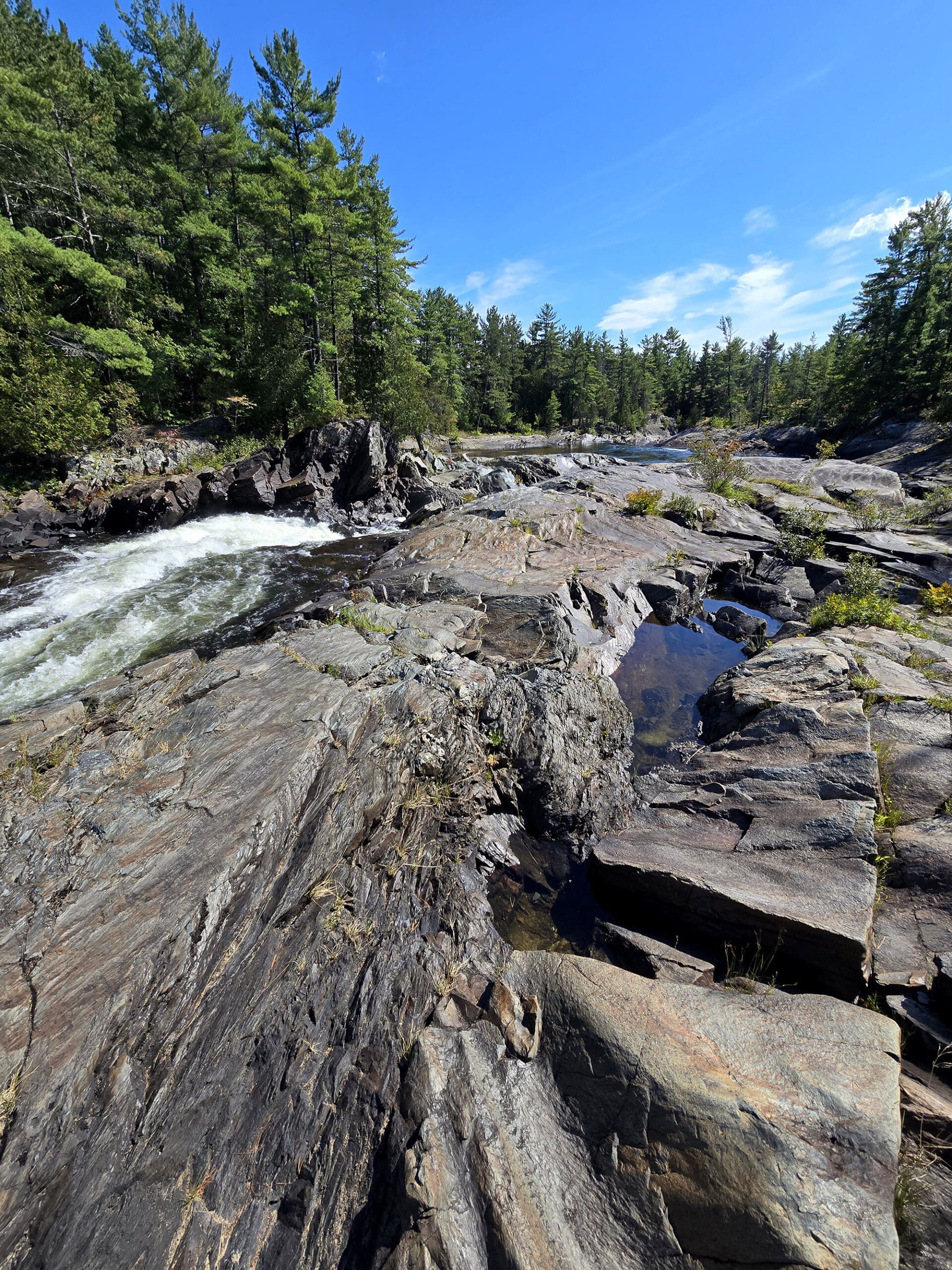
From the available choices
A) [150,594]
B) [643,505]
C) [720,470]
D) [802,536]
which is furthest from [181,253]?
[802,536]

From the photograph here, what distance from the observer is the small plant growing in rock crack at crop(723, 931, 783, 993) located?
492 centimetres

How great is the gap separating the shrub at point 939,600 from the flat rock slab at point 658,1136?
12.5 meters

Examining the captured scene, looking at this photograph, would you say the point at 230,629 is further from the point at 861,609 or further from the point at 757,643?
the point at 861,609

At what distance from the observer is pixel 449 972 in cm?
504

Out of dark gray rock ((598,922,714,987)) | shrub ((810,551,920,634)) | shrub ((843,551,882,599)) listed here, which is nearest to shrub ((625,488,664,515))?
shrub ((843,551,882,599))

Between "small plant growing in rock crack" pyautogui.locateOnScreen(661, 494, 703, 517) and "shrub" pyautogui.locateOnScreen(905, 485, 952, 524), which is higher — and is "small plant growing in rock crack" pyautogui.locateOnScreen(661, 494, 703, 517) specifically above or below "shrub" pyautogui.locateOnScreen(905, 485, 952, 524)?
above

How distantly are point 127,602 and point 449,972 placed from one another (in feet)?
47.0

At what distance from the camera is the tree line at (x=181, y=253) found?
68.6 feet

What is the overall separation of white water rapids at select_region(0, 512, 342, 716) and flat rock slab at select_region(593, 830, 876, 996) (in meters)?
11.4

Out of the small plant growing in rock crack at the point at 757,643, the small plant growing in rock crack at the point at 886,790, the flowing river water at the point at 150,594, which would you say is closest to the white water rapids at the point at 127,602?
the flowing river water at the point at 150,594

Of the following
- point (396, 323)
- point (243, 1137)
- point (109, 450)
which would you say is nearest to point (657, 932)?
point (243, 1137)

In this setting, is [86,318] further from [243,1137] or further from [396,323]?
[243,1137]

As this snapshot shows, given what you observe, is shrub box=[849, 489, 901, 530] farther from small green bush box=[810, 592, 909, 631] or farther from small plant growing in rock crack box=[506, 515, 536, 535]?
small plant growing in rock crack box=[506, 515, 536, 535]

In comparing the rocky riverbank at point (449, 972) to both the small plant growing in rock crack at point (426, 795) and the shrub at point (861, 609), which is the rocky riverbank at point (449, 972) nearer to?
the small plant growing in rock crack at point (426, 795)
